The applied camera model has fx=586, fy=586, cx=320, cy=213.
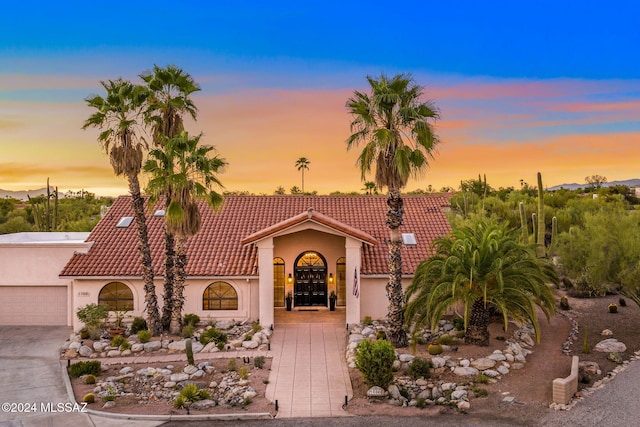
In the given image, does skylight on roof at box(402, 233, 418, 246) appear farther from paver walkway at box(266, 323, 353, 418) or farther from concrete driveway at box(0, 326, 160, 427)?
concrete driveway at box(0, 326, 160, 427)

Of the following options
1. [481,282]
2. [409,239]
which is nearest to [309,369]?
[481,282]

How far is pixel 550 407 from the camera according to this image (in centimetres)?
1730

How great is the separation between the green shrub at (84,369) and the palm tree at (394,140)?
10.6 meters

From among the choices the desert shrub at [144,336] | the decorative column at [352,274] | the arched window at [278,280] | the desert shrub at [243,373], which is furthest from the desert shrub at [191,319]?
the decorative column at [352,274]

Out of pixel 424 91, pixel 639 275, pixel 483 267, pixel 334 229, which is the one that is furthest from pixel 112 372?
pixel 639 275

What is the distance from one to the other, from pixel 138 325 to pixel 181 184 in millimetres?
6527

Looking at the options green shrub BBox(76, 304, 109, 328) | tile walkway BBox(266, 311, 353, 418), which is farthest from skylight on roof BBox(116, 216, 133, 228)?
tile walkway BBox(266, 311, 353, 418)

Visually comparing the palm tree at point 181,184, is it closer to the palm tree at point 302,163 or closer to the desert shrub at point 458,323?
the desert shrub at point 458,323

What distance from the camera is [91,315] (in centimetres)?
2438

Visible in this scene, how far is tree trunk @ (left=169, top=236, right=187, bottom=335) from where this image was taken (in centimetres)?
2391

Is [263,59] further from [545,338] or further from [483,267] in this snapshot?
[545,338]

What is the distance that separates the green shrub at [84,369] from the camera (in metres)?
20.0

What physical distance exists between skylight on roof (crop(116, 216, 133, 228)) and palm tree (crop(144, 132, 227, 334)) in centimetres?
681

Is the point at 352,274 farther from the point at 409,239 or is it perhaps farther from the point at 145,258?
the point at 145,258
